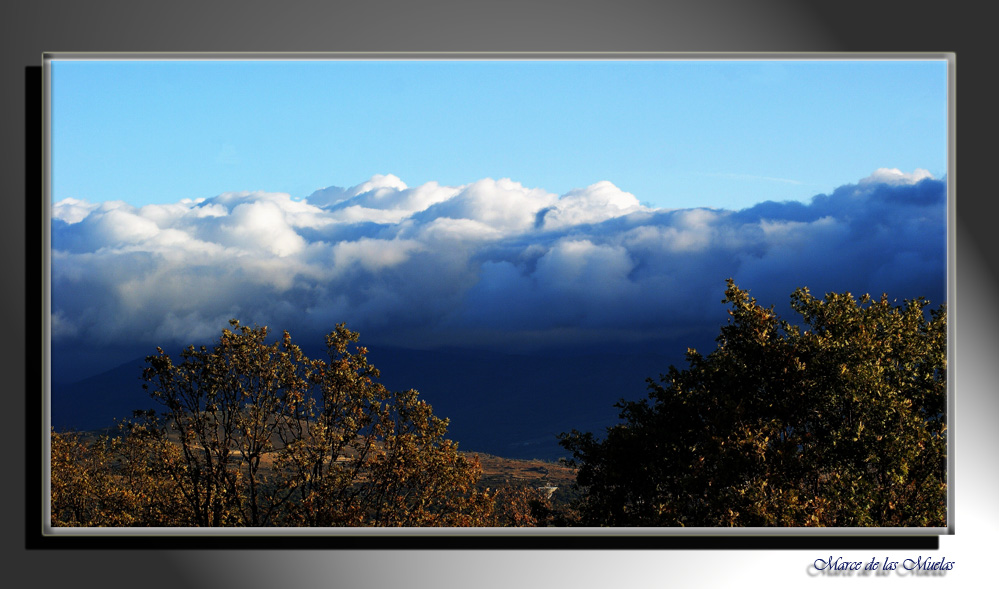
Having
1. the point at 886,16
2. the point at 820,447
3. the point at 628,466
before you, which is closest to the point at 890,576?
the point at 820,447

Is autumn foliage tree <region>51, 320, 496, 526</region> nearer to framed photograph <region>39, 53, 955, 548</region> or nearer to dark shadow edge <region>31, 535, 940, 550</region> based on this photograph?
framed photograph <region>39, 53, 955, 548</region>

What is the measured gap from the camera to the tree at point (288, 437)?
23.2 ft

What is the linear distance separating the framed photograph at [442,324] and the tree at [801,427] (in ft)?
0.11

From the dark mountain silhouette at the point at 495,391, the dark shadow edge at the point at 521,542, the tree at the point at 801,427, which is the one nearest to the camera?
the dark shadow edge at the point at 521,542

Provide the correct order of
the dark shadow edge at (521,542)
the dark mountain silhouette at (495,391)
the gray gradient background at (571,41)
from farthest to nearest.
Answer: the dark mountain silhouette at (495,391) < the gray gradient background at (571,41) < the dark shadow edge at (521,542)

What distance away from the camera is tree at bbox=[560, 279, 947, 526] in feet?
21.5

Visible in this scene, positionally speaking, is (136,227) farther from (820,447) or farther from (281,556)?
(820,447)

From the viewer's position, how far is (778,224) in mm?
11492

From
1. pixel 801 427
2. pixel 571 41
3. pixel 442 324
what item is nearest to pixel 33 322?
pixel 571 41

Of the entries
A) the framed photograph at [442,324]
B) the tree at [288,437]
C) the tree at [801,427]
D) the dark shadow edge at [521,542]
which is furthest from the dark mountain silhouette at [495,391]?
the dark shadow edge at [521,542]

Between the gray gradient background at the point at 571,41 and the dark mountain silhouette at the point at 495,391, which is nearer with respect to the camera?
the gray gradient background at the point at 571,41

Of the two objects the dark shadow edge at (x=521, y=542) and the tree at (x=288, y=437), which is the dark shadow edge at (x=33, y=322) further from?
the tree at (x=288, y=437)

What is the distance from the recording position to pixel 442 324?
1049cm

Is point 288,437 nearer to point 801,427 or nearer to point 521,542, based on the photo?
point 521,542
